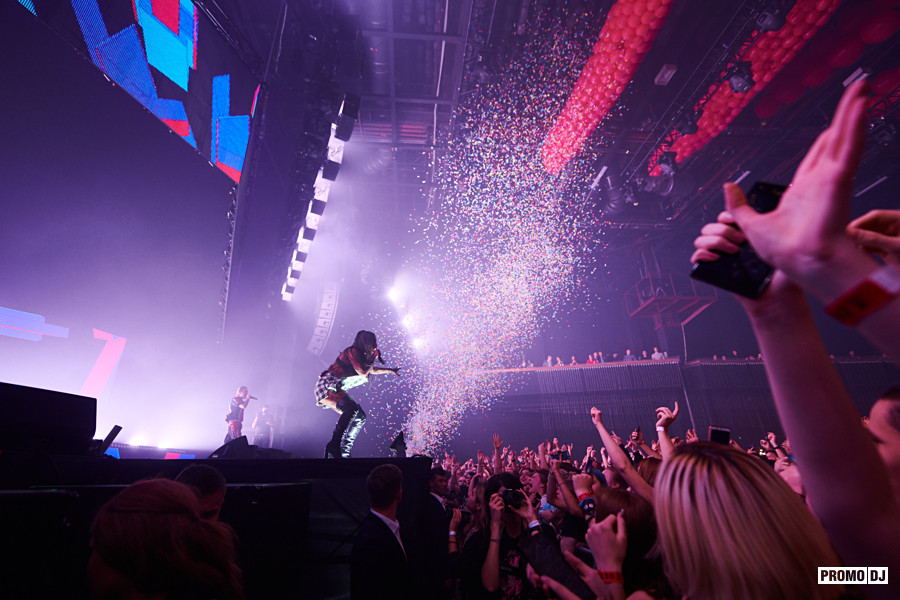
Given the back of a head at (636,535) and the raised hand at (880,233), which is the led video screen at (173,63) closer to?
the raised hand at (880,233)

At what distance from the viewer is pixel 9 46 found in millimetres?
3654

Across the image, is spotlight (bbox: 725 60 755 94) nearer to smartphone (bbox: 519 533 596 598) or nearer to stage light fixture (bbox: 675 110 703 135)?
stage light fixture (bbox: 675 110 703 135)

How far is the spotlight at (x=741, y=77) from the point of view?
8328 millimetres

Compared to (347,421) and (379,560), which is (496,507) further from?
(347,421)

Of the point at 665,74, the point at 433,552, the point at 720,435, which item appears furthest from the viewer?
the point at 665,74

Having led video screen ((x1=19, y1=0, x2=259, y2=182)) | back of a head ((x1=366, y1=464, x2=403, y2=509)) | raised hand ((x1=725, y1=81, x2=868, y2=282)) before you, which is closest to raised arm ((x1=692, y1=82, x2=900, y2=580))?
raised hand ((x1=725, y1=81, x2=868, y2=282))

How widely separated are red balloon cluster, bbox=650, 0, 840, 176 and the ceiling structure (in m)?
0.08

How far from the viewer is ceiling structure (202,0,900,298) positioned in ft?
23.8

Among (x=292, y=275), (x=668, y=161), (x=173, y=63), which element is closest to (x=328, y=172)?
(x=173, y=63)

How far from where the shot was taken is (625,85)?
30.2 feet

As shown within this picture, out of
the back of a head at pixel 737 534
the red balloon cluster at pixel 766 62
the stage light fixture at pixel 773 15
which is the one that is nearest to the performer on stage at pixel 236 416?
the back of a head at pixel 737 534

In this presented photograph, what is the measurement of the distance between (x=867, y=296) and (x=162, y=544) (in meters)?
2.17

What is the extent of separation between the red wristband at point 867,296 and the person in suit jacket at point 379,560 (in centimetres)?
274

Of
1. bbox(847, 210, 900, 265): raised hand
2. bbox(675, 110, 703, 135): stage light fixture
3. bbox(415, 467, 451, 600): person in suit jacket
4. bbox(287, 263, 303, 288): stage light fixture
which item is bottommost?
bbox(415, 467, 451, 600): person in suit jacket
